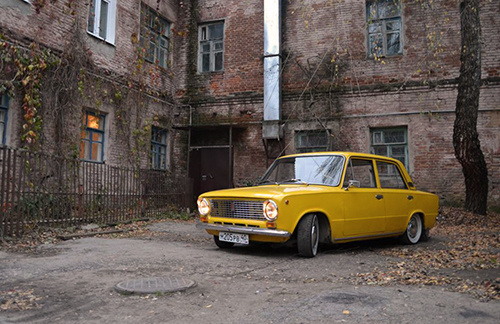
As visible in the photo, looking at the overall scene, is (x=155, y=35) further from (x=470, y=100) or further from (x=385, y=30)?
(x=470, y=100)

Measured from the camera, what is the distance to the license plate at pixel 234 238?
20.6 feet

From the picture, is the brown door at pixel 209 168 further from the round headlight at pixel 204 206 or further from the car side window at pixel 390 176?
the round headlight at pixel 204 206

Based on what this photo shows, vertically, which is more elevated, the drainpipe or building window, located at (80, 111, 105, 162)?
the drainpipe

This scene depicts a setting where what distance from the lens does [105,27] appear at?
1312 cm

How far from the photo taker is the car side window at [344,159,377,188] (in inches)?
275

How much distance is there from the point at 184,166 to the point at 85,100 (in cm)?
490

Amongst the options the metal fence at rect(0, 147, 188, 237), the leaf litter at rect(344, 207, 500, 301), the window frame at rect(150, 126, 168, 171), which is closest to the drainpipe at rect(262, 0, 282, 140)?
the window frame at rect(150, 126, 168, 171)

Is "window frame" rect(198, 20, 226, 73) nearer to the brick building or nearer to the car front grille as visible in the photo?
the brick building

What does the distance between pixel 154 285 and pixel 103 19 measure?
432 inches

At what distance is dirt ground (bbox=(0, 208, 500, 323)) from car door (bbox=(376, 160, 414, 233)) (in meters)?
0.46

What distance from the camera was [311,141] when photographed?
1445 cm

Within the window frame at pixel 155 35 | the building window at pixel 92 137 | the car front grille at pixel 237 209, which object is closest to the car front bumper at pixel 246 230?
the car front grille at pixel 237 209

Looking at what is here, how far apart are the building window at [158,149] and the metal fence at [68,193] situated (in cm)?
241

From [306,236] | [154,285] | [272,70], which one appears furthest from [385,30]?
[154,285]
